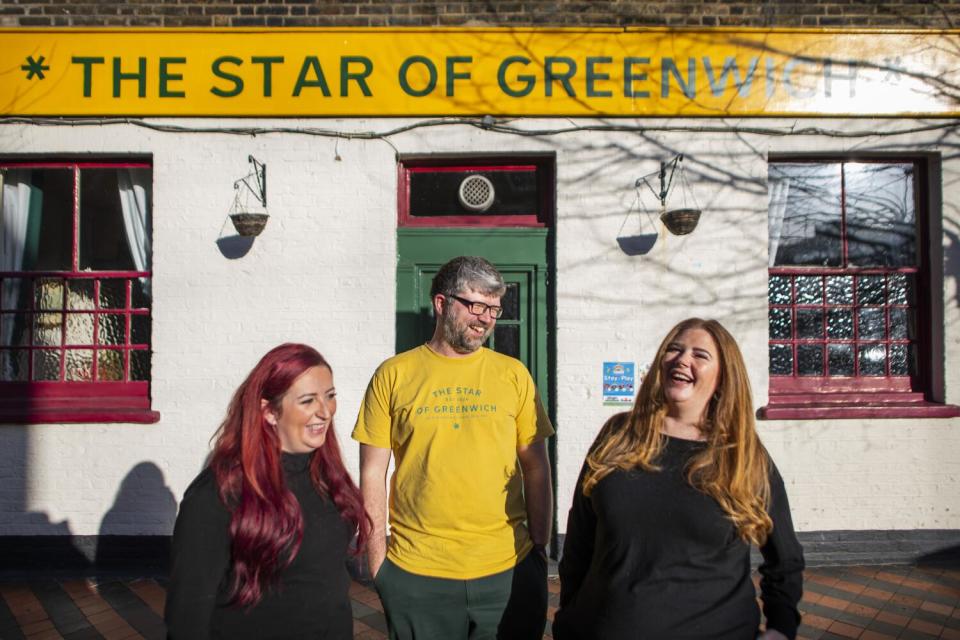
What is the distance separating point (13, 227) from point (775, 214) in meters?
6.16

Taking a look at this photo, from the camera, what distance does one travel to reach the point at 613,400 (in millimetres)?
4980

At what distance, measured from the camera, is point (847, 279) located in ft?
17.5

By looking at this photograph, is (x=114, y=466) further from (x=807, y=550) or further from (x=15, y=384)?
(x=807, y=550)

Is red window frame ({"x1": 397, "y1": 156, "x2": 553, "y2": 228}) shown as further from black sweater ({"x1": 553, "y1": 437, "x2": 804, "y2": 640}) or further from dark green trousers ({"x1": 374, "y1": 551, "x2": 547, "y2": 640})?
black sweater ({"x1": 553, "y1": 437, "x2": 804, "y2": 640})

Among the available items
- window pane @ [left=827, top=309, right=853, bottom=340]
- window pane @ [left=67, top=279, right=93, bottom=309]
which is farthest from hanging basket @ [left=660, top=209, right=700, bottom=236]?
window pane @ [left=67, top=279, right=93, bottom=309]

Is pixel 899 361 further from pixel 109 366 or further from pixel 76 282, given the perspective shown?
pixel 76 282

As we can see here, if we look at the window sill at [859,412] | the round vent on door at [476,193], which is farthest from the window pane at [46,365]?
the window sill at [859,412]

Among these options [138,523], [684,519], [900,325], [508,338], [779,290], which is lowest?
[138,523]

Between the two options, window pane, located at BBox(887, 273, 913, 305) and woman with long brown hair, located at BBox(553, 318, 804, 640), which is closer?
woman with long brown hair, located at BBox(553, 318, 804, 640)

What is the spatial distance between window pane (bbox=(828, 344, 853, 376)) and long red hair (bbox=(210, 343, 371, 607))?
4.63 m

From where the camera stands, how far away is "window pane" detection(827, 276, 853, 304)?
5320 millimetres

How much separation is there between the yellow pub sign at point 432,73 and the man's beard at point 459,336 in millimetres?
2972

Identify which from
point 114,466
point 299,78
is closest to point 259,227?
point 299,78

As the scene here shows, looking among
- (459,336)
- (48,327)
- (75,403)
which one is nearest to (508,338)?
(459,336)
